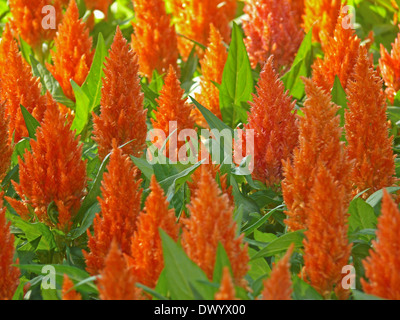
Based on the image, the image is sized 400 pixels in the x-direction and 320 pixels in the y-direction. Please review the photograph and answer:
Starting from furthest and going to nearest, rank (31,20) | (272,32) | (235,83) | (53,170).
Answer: (31,20), (272,32), (235,83), (53,170)

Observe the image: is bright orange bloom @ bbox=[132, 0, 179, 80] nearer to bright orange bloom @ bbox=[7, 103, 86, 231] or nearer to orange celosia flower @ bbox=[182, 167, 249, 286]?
bright orange bloom @ bbox=[7, 103, 86, 231]

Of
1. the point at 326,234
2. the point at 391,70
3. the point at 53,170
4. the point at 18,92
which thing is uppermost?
the point at 391,70

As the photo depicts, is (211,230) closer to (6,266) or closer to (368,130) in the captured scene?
(6,266)

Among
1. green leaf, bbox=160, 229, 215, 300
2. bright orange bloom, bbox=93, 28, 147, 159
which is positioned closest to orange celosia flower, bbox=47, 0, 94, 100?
bright orange bloom, bbox=93, 28, 147, 159

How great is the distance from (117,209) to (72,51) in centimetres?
146

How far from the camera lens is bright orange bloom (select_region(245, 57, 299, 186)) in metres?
2.50

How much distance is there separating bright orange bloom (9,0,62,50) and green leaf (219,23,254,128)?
1.20 metres

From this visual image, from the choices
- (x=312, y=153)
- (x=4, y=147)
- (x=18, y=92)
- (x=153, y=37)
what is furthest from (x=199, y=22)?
(x=312, y=153)

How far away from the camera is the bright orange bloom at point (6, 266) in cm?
194

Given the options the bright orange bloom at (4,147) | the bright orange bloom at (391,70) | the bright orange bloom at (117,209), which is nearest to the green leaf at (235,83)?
the bright orange bloom at (391,70)

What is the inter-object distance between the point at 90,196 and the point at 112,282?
0.77 meters

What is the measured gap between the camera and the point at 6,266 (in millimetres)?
1949
